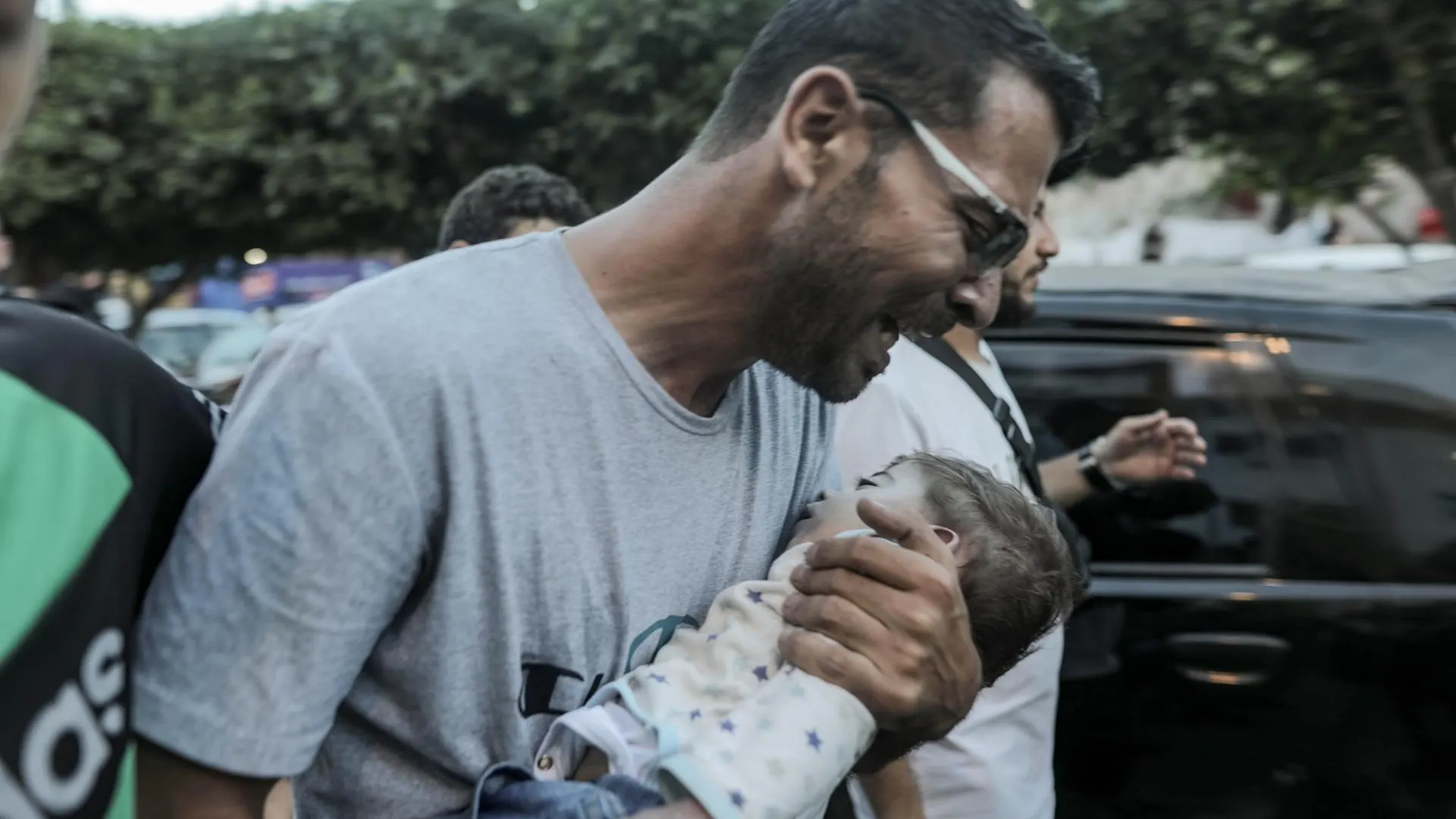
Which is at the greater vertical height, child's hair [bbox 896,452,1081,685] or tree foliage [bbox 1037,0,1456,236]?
child's hair [bbox 896,452,1081,685]

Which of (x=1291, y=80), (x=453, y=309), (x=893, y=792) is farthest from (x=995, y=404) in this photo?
(x=1291, y=80)

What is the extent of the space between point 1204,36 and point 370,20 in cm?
576

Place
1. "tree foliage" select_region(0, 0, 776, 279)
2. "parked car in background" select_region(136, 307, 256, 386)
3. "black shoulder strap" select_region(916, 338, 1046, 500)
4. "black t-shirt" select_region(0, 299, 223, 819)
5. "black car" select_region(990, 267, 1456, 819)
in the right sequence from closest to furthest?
"black t-shirt" select_region(0, 299, 223, 819), "black shoulder strap" select_region(916, 338, 1046, 500), "black car" select_region(990, 267, 1456, 819), "tree foliage" select_region(0, 0, 776, 279), "parked car in background" select_region(136, 307, 256, 386)

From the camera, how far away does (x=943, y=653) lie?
127cm

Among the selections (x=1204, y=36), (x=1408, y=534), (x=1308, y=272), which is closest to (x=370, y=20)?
(x=1204, y=36)

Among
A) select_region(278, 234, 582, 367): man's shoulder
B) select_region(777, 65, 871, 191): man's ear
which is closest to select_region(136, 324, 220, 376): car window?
select_region(278, 234, 582, 367): man's shoulder

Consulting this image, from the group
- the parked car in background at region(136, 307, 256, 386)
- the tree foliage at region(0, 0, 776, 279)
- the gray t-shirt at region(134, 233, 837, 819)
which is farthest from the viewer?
the parked car in background at region(136, 307, 256, 386)

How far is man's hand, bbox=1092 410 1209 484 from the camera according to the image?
110 inches

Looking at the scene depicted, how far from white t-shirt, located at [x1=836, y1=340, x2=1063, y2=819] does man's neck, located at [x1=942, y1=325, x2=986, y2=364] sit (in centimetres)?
12

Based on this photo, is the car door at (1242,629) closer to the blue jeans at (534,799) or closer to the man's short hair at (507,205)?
the man's short hair at (507,205)

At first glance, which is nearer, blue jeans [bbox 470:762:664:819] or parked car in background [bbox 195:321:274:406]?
blue jeans [bbox 470:762:664:819]

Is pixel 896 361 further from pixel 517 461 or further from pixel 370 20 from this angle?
pixel 370 20

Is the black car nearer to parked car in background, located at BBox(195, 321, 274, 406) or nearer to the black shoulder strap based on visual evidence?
the black shoulder strap

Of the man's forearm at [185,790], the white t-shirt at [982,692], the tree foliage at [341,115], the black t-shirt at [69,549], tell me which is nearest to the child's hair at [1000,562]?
the white t-shirt at [982,692]
